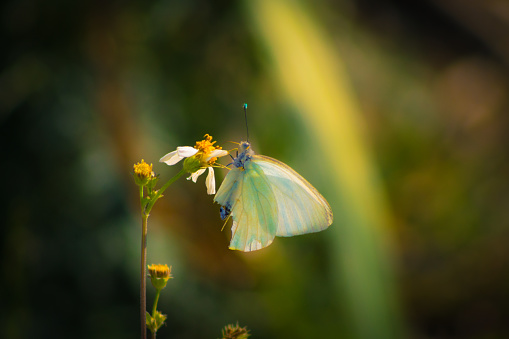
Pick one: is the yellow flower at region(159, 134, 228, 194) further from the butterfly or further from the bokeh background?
the bokeh background

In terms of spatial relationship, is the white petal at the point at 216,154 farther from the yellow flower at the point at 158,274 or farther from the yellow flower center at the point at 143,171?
the yellow flower at the point at 158,274

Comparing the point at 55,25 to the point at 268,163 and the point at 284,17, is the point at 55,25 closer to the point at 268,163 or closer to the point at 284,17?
the point at 284,17

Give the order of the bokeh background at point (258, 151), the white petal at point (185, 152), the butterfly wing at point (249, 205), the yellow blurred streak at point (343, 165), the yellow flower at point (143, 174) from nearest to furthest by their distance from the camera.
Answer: the yellow flower at point (143, 174), the white petal at point (185, 152), the butterfly wing at point (249, 205), the yellow blurred streak at point (343, 165), the bokeh background at point (258, 151)

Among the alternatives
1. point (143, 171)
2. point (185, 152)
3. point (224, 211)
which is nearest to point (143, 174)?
point (143, 171)

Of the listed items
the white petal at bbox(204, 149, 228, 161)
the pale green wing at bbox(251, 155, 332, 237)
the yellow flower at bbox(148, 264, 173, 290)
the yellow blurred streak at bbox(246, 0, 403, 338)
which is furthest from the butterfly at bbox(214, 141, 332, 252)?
the yellow blurred streak at bbox(246, 0, 403, 338)

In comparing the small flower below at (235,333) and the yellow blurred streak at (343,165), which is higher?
the yellow blurred streak at (343,165)

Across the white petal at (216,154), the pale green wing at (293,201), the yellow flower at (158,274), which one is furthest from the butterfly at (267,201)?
the yellow flower at (158,274)

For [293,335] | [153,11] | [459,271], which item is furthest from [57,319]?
[459,271]
